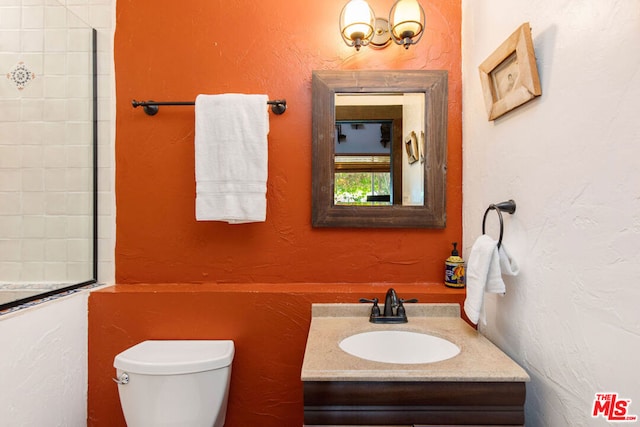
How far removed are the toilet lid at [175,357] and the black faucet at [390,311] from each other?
0.56 meters

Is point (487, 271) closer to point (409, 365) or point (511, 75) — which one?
point (409, 365)

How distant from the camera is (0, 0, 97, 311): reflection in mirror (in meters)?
1.33

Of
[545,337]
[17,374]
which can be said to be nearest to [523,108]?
[545,337]

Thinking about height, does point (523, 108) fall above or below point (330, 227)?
above

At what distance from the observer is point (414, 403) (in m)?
0.87

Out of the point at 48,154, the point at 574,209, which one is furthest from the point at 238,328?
the point at 574,209

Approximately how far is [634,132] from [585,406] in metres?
0.59

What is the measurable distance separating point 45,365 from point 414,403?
4.09ft

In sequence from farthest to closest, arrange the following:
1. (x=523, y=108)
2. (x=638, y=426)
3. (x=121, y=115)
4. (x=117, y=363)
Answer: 1. (x=121, y=115)
2. (x=117, y=363)
3. (x=523, y=108)
4. (x=638, y=426)

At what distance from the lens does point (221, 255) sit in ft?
4.84

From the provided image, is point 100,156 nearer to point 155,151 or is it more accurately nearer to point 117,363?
point 155,151

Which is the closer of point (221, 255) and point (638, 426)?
point (638, 426)

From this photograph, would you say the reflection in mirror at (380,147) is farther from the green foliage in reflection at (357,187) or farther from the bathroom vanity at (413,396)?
the bathroom vanity at (413,396)

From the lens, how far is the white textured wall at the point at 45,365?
3.51 ft
